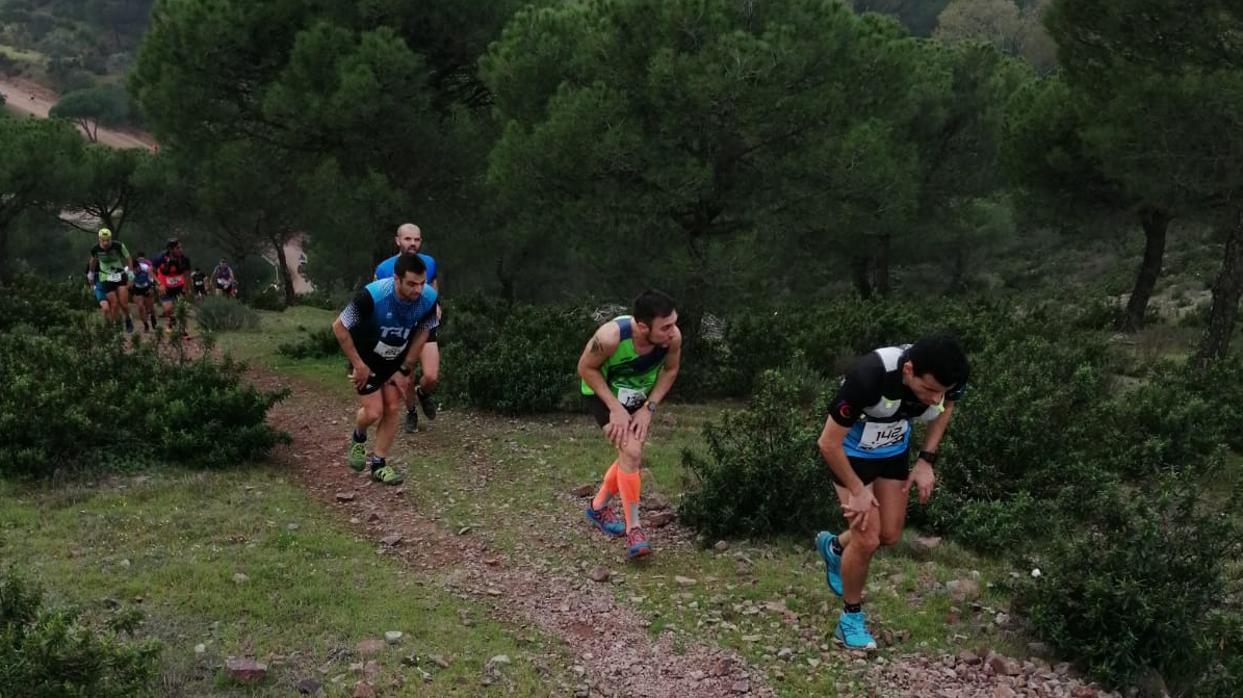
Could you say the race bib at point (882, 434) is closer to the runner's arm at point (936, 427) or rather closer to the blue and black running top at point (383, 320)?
the runner's arm at point (936, 427)

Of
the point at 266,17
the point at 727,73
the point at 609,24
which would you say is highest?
the point at 266,17

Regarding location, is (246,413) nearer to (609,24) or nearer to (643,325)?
(643,325)

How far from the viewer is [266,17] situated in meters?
12.2

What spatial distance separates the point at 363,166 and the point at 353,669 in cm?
978

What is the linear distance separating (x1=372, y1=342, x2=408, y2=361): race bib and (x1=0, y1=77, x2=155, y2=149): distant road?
49961mm

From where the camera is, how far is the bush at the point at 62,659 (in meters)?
3.08

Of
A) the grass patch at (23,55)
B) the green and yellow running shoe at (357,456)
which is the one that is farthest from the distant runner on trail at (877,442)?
the grass patch at (23,55)

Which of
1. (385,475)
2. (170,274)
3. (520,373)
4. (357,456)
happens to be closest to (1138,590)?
(385,475)

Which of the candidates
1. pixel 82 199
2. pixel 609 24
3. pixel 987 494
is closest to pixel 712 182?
pixel 609 24

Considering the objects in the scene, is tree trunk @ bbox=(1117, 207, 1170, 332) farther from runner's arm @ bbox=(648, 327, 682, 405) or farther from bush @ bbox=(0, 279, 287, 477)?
bush @ bbox=(0, 279, 287, 477)

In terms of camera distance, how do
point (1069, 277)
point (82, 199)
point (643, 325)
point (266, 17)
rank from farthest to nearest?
1. point (1069, 277)
2. point (82, 199)
3. point (266, 17)
4. point (643, 325)

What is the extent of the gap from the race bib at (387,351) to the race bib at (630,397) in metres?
1.84

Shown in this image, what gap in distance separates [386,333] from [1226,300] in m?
10.2

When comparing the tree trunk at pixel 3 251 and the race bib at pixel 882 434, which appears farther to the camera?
the tree trunk at pixel 3 251
